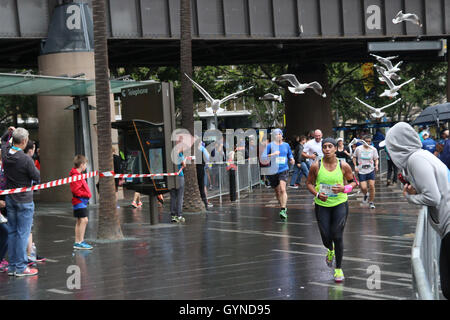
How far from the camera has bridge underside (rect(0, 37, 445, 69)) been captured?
92.9 ft

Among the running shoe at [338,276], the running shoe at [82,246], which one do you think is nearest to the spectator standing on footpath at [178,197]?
the running shoe at [82,246]

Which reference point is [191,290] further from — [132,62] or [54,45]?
[132,62]

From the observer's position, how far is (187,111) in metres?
16.9

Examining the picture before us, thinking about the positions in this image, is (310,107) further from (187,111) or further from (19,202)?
(19,202)

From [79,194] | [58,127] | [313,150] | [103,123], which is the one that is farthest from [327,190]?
[58,127]

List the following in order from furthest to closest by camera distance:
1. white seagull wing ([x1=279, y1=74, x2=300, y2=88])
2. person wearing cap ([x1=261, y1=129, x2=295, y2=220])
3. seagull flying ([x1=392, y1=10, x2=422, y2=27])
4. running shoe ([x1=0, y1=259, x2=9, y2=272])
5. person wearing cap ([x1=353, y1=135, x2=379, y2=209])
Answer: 1. white seagull wing ([x1=279, y1=74, x2=300, y2=88])
2. seagull flying ([x1=392, y1=10, x2=422, y2=27])
3. person wearing cap ([x1=353, y1=135, x2=379, y2=209])
4. person wearing cap ([x1=261, y1=129, x2=295, y2=220])
5. running shoe ([x1=0, y1=259, x2=9, y2=272])

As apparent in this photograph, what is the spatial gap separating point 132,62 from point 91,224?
19.9 m

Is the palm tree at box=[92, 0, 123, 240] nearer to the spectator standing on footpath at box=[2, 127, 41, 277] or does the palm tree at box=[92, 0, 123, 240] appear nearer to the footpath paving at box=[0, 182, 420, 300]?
the footpath paving at box=[0, 182, 420, 300]

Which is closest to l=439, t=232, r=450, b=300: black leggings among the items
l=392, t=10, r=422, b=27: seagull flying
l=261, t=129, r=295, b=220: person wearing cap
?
l=261, t=129, r=295, b=220: person wearing cap

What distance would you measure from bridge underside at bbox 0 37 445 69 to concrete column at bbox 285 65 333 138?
0.59 meters

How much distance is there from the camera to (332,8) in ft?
97.1

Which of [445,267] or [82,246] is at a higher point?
[445,267]

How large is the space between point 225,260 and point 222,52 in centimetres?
2449
